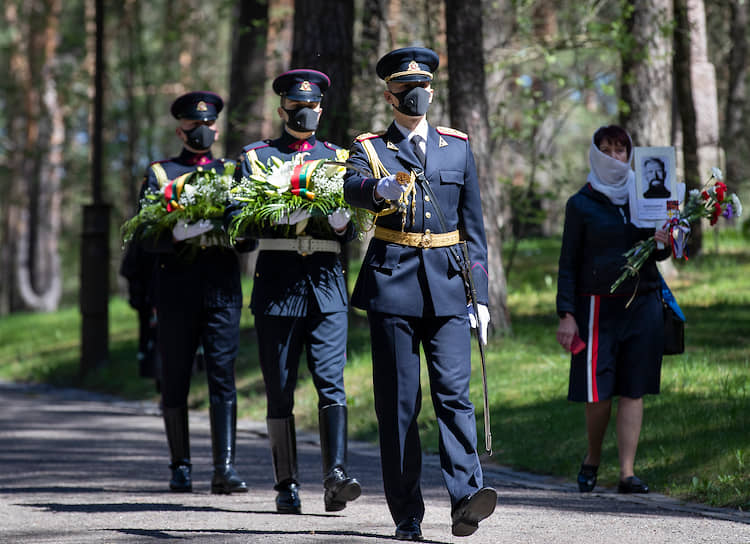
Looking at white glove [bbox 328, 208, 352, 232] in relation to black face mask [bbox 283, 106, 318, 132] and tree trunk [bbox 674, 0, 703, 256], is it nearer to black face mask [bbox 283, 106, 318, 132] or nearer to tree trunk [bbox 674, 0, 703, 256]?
black face mask [bbox 283, 106, 318, 132]

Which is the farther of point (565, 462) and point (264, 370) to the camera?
point (565, 462)

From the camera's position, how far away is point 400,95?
5.96 m

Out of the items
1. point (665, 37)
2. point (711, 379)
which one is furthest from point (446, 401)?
point (665, 37)

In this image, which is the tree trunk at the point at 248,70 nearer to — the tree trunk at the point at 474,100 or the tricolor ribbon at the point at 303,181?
the tree trunk at the point at 474,100

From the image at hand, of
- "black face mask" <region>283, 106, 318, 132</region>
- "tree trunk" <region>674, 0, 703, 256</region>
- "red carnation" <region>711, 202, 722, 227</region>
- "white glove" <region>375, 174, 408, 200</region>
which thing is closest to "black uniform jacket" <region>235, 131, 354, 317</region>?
"black face mask" <region>283, 106, 318, 132</region>

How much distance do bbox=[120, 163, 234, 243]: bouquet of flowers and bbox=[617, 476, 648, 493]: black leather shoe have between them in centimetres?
279

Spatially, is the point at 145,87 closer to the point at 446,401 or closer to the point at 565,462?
the point at 565,462

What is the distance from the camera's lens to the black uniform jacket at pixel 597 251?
782 centimetres

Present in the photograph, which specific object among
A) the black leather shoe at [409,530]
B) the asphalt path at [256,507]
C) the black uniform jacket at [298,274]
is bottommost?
the asphalt path at [256,507]

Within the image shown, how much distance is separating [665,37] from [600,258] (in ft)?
26.9

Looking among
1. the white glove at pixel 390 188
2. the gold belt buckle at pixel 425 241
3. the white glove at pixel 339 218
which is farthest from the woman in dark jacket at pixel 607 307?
the white glove at pixel 390 188

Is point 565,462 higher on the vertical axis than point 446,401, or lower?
lower

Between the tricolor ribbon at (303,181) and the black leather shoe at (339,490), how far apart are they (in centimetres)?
148

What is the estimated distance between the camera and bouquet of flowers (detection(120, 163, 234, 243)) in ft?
25.4
